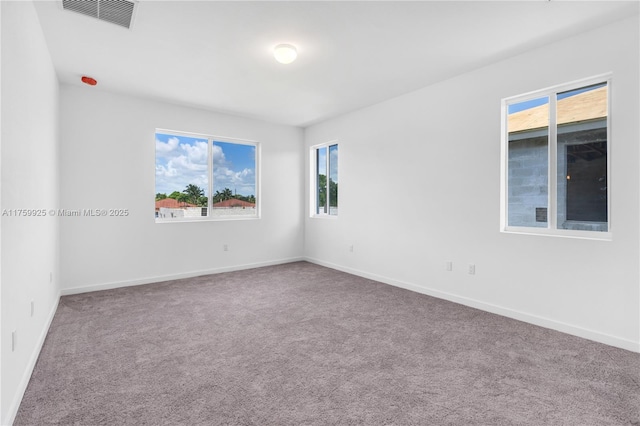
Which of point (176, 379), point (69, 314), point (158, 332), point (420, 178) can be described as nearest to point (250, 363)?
point (176, 379)

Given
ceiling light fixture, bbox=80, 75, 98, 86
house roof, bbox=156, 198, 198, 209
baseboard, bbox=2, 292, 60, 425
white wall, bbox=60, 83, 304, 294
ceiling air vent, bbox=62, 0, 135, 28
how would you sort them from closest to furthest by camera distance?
baseboard, bbox=2, 292, 60, 425, ceiling air vent, bbox=62, 0, 135, 28, ceiling light fixture, bbox=80, 75, 98, 86, white wall, bbox=60, 83, 304, 294, house roof, bbox=156, 198, 198, 209

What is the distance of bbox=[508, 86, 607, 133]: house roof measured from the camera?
2910 millimetres

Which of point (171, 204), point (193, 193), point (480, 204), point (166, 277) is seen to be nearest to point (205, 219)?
point (193, 193)

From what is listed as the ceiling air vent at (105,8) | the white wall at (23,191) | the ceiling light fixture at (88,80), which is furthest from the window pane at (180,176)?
the ceiling air vent at (105,8)

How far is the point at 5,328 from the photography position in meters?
1.75

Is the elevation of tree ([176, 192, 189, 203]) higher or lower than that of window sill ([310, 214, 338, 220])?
higher

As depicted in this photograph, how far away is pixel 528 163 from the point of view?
3361 mm

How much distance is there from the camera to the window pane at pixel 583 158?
9.52 ft

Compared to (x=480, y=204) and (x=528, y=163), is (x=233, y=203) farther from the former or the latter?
(x=528, y=163)

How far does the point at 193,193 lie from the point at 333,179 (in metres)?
2.44

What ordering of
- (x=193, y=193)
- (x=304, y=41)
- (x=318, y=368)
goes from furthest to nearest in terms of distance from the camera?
1. (x=193, y=193)
2. (x=304, y=41)
3. (x=318, y=368)

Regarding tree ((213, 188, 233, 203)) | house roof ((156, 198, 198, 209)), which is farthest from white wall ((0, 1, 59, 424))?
tree ((213, 188, 233, 203))

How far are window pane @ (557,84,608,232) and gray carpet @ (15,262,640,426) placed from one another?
1117mm

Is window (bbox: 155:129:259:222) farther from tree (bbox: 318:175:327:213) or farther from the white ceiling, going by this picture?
tree (bbox: 318:175:327:213)
